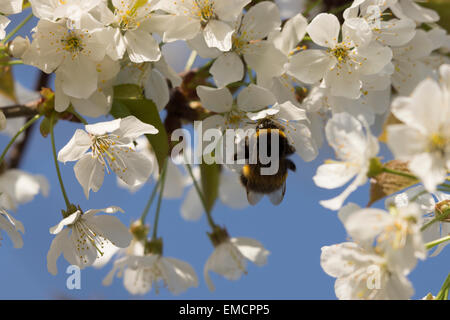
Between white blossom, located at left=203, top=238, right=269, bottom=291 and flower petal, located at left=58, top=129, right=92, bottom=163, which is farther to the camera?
white blossom, located at left=203, top=238, right=269, bottom=291

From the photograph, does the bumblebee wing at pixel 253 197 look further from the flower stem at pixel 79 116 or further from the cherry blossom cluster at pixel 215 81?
the flower stem at pixel 79 116

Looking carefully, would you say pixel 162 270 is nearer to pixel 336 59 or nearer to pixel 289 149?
pixel 289 149

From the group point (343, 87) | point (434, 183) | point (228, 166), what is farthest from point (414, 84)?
point (434, 183)

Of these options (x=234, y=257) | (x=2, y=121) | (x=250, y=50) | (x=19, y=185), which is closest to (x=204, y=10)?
(x=250, y=50)

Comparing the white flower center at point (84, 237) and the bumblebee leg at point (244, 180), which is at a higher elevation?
the bumblebee leg at point (244, 180)

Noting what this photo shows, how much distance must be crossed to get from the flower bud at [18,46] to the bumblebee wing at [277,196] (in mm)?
570

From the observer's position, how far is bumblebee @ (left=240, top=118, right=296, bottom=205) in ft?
3.75

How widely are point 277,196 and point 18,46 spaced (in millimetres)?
593

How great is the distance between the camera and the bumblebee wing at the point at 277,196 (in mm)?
1179

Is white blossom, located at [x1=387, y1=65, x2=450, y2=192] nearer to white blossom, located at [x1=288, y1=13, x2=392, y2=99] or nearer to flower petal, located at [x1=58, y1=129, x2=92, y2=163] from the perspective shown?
white blossom, located at [x1=288, y1=13, x2=392, y2=99]

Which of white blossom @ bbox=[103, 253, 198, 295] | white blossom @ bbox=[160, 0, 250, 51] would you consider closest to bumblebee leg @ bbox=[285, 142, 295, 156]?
white blossom @ bbox=[160, 0, 250, 51]

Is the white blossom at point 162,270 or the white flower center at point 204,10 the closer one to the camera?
the white flower center at point 204,10

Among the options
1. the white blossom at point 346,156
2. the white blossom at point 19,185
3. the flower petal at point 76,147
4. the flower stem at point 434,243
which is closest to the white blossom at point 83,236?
the flower petal at point 76,147

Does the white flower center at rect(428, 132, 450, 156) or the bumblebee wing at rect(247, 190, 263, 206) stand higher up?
the bumblebee wing at rect(247, 190, 263, 206)
